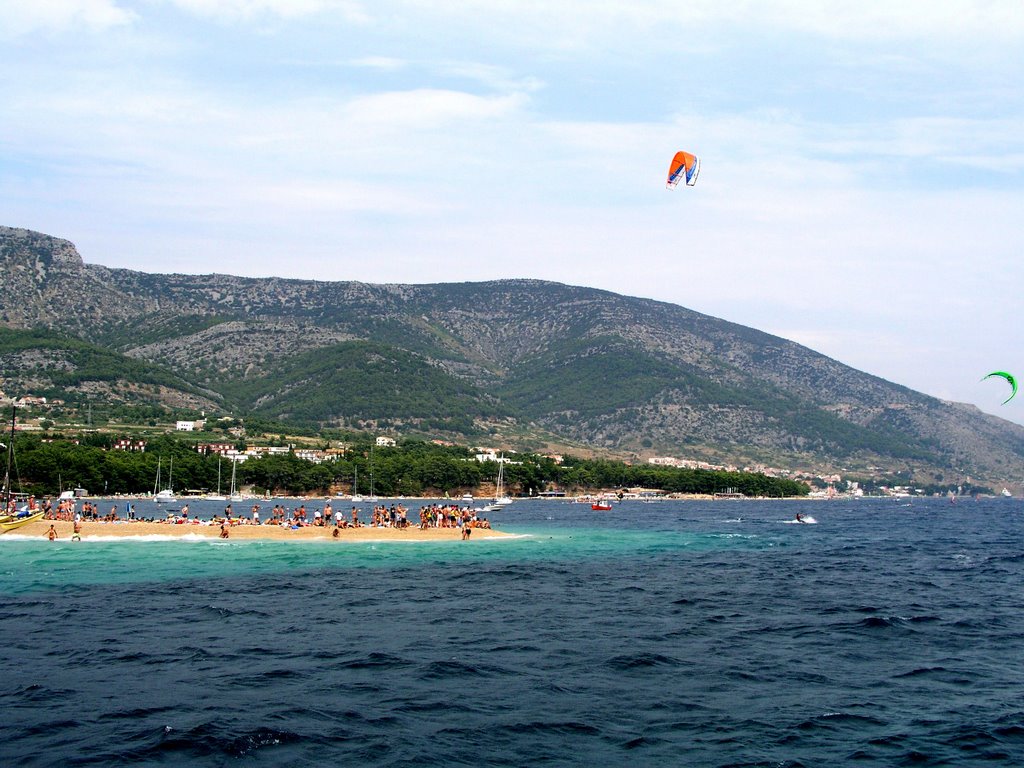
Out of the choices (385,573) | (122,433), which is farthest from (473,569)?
(122,433)

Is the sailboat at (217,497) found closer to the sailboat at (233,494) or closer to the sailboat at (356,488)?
the sailboat at (233,494)

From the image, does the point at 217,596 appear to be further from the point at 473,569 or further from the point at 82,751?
the point at 82,751

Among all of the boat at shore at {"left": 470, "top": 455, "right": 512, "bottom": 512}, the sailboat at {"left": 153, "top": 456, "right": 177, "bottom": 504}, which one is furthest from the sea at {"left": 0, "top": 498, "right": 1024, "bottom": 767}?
the boat at shore at {"left": 470, "top": 455, "right": 512, "bottom": 512}

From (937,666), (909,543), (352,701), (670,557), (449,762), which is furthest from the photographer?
(909,543)

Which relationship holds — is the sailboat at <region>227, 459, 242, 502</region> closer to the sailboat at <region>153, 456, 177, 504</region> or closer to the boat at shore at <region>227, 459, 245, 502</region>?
the boat at shore at <region>227, 459, 245, 502</region>

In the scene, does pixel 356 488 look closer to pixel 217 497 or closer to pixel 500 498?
pixel 217 497

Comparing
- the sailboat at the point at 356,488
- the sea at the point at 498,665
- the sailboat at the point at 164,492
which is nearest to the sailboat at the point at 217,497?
the sailboat at the point at 164,492
